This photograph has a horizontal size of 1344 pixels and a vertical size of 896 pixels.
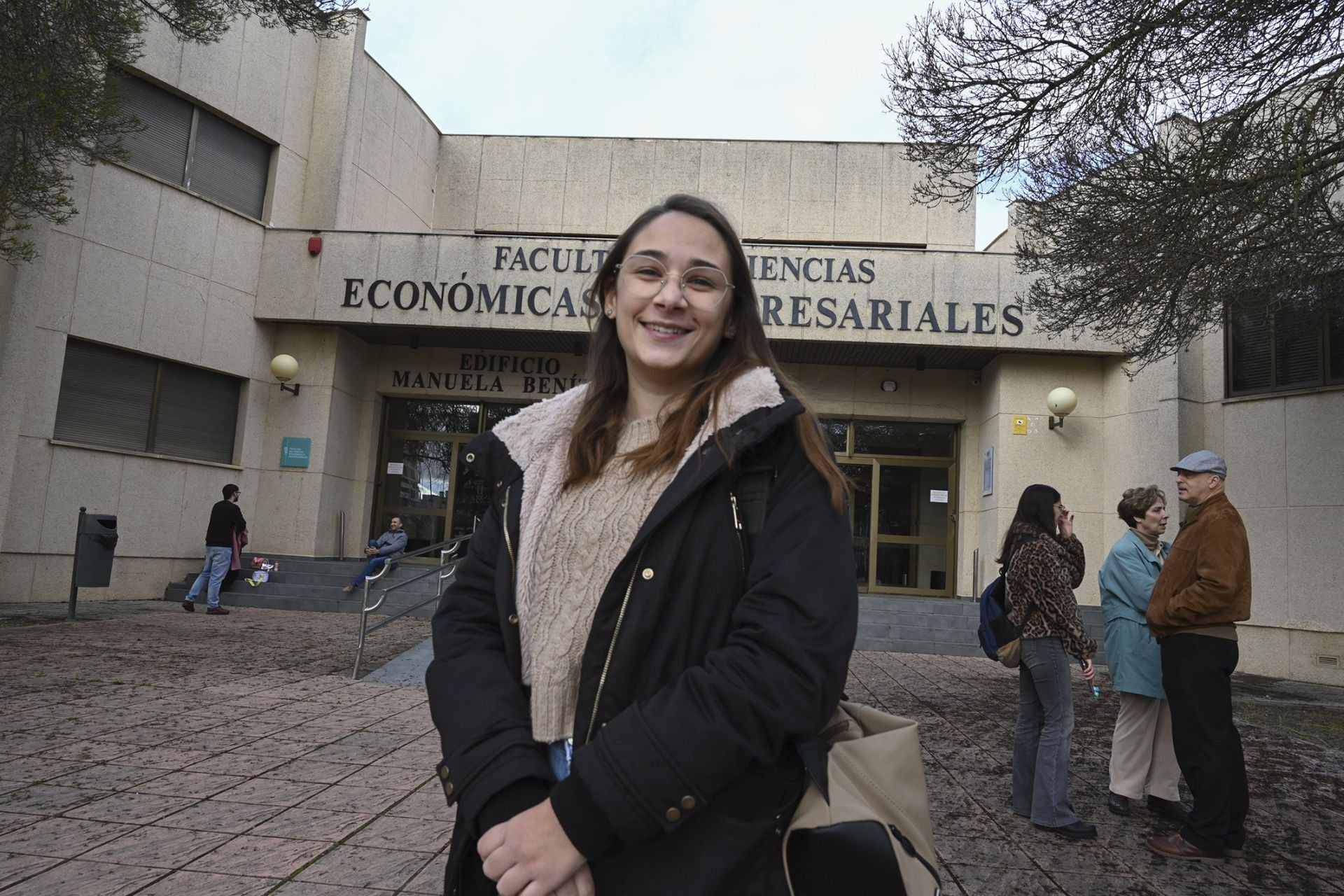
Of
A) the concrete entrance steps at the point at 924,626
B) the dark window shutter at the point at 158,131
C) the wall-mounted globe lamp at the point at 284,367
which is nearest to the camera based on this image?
the concrete entrance steps at the point at 924,626

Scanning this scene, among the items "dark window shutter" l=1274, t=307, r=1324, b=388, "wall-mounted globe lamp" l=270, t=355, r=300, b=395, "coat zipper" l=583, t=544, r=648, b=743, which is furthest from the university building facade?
"coat zipper" l=583, t=544, r=648, b=743

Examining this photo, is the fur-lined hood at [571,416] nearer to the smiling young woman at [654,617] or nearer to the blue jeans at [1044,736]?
the smiling young woman at [654,617]

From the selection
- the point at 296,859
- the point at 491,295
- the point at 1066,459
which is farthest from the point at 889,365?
the point at 296,859

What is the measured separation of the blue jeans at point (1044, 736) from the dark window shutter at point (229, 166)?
14.0m

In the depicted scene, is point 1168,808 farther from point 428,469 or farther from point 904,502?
point 428,469

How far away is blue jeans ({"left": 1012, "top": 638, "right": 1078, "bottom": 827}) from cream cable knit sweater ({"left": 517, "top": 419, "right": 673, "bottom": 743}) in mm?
3877

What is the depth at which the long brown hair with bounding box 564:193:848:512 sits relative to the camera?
1.52m

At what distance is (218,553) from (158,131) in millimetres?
6381

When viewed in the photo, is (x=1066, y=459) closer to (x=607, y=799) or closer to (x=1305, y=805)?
(x=1305, y=805)

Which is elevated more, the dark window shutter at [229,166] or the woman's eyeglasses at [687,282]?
the dark window shutter at [229,166]

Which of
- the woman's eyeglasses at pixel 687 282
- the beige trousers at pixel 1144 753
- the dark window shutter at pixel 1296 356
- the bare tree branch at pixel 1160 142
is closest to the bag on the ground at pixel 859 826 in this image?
the woman's eyeglasses at pixel 687 282

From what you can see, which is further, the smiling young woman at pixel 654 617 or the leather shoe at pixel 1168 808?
the leather shoe at pixel 1168 808

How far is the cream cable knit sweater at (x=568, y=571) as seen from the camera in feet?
4.80

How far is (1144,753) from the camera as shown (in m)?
4.93
